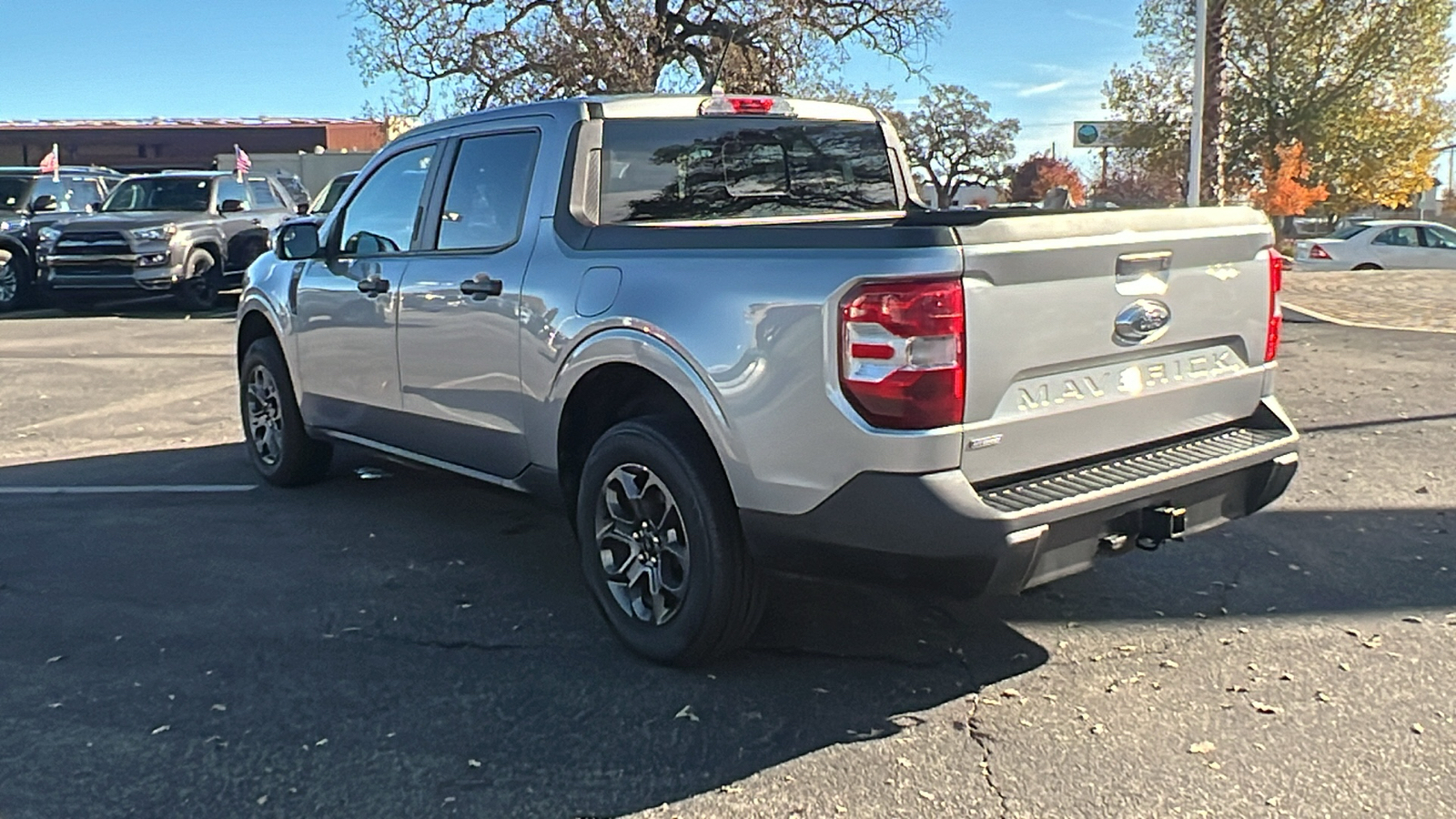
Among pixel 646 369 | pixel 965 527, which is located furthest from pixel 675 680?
pixel 965 527

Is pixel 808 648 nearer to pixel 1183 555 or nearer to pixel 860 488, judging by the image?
pixel 860 488

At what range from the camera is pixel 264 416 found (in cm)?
663

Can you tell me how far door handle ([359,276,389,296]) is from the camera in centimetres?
529

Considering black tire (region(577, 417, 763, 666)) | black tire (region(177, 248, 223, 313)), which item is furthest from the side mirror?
black tire (region(177, 248, 223, 313))

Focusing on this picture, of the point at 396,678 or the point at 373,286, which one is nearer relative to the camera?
the point at 396,678

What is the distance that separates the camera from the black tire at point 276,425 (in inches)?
251

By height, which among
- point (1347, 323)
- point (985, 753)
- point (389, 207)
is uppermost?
point (389, 207)

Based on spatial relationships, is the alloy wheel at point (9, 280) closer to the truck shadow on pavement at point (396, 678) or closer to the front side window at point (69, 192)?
the front side window at point (69, 192)

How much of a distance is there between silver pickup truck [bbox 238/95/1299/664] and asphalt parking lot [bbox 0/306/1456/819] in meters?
0.44

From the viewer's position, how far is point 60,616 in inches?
184

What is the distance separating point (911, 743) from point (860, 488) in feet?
2.47

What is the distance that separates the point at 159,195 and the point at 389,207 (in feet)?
43.6

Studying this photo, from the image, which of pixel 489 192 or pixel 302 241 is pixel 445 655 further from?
pixel 302 241

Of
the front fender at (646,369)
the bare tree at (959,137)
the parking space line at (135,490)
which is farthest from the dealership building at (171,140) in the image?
the front fender at (646,369)
